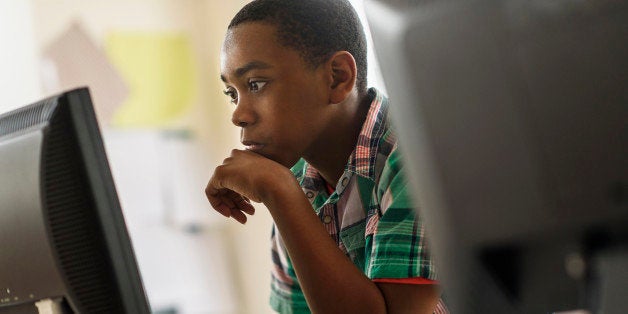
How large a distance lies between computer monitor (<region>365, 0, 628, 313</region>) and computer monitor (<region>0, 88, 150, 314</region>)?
0.38 meters

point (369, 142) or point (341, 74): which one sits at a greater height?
point (341, 74)

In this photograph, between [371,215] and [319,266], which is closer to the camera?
[319,266]

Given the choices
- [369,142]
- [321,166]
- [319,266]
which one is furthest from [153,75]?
[319,266]

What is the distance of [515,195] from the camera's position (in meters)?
0.51

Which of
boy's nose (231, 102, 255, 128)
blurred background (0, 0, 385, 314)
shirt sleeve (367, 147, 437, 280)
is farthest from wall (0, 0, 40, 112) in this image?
shirt sleeve (367, 147, 437, 280)

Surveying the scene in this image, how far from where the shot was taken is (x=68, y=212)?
0.81m

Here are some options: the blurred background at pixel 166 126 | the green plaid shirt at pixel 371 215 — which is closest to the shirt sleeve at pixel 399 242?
the green plaid shirt at pixel 371 215

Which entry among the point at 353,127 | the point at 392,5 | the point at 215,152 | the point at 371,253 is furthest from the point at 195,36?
the point at 392,5

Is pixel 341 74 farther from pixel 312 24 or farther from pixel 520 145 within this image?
pixel 520 145

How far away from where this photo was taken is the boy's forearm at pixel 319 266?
961 millimetres

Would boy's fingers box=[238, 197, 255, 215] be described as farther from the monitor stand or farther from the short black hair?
the monitor stand

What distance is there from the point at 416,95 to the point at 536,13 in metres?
0.09

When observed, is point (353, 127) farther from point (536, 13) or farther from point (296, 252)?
point (536, 13)

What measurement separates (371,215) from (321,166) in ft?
0.60
